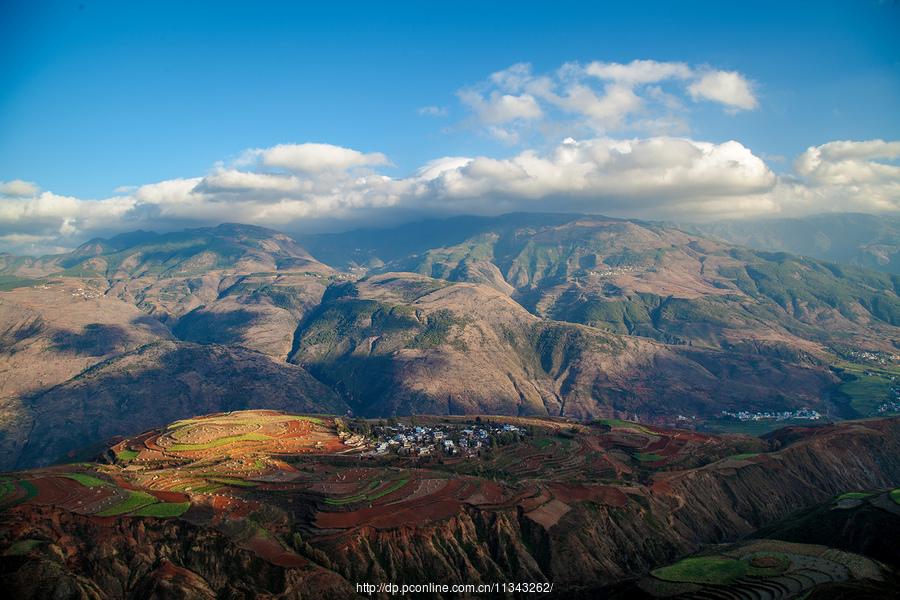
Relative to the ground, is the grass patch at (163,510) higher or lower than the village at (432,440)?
higher

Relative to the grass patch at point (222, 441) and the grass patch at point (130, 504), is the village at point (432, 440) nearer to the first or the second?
the grass patch at point (222, 441)

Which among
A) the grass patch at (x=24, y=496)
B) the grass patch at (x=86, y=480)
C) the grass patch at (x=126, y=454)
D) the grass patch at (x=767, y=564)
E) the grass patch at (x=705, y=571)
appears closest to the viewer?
the grass patch at (x=767, y=564)

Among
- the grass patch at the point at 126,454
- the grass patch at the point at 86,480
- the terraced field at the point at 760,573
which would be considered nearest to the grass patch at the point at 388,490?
the grass patch at the point at 86,480

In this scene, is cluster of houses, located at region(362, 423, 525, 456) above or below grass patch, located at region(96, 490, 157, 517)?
below

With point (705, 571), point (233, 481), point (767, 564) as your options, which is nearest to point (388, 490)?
point (233, 481)

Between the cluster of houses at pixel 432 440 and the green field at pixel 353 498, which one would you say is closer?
the green field at pixel 353 498

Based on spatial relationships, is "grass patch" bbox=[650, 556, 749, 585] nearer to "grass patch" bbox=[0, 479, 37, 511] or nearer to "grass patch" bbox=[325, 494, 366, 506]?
"grass patch" bbox=[325, 494, 366, 506]

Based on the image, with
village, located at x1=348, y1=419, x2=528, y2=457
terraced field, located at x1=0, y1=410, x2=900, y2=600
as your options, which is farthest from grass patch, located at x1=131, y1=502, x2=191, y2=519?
village, located at x1=348, y1=419, x2=528, y2=457
